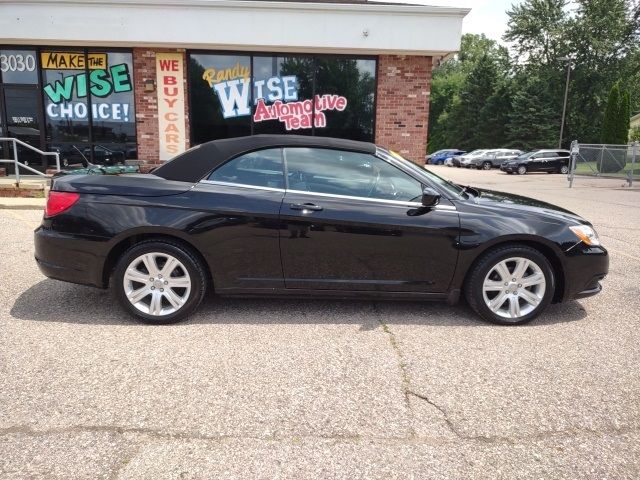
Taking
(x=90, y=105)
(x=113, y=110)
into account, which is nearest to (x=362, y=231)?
(x=113, y=110)

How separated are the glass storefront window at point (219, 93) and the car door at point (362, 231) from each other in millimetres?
8375

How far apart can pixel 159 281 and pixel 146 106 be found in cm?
908

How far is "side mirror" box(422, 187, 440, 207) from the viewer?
3777 mm

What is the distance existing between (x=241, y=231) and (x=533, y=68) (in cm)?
5809

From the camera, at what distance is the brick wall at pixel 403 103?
11.6 metres

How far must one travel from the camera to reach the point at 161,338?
11.8 ft

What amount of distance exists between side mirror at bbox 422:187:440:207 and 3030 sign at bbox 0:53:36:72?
11.6 meters

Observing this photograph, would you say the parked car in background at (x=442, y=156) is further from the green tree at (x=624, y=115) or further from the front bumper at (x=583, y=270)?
the front bumper at (x=583, y=270)

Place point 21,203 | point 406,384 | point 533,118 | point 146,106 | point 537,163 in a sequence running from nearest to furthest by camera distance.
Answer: point 406,384
point 21,203
point 146,106
point 537,163
point 533,118

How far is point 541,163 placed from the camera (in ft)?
104

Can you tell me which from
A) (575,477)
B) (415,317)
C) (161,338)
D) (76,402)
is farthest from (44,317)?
(575,477)

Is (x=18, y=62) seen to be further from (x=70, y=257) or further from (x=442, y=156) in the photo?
(x=442, y=156)

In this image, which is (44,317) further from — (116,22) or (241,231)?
(116,22)

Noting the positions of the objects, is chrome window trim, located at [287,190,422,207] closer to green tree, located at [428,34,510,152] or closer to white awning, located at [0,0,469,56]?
white awning, located at [0,0,469,56]
